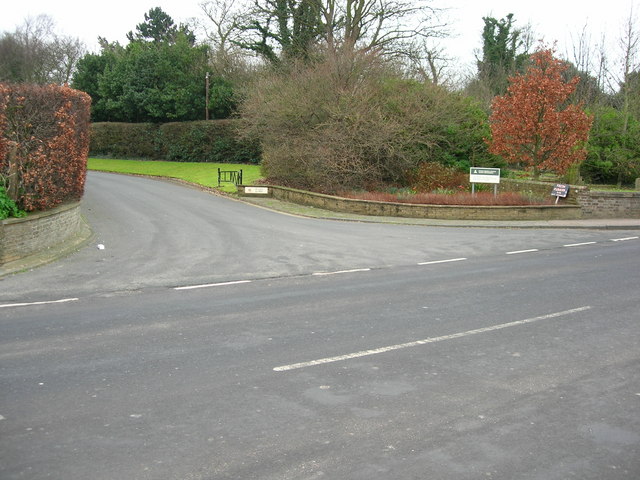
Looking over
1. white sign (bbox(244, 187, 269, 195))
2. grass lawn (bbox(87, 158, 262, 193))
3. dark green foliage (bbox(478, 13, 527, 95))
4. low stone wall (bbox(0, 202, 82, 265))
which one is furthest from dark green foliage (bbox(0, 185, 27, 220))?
dark green foliage (bbox(478, 13, 527, 95))

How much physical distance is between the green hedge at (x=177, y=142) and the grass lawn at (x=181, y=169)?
1.38m

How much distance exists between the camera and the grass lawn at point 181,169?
37.6 m

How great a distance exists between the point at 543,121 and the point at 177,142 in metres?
32.7

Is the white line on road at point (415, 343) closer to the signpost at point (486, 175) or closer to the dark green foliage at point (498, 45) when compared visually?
the signpost at point (486, 175)

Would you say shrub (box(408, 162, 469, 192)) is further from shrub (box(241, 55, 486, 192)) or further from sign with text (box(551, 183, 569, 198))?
sign with text (box(551, 183, 569, 198))

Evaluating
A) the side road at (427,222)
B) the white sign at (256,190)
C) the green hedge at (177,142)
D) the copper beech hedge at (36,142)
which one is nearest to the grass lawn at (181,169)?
the green hedge at (177,142)

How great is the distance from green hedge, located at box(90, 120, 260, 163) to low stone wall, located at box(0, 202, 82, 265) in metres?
29.3

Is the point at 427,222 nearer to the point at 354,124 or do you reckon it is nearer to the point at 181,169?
the point at 354,124

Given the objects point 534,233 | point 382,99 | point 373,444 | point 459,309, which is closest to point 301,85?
point 382,99

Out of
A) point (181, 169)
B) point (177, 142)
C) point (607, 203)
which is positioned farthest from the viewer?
point (177, 142)

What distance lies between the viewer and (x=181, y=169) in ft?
146

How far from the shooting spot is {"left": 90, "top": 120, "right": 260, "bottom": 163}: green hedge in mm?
47688

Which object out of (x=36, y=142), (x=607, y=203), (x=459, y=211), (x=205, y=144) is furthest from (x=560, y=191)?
(x=205, y=144)

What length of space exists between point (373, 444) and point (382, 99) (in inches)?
1008
